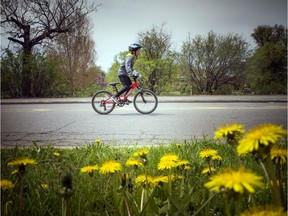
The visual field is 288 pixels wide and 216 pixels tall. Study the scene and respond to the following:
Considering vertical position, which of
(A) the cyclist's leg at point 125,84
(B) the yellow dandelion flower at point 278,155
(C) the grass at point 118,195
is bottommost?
(C) the grass at point 118,195

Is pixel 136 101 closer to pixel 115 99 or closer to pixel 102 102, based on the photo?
pixel 115 99

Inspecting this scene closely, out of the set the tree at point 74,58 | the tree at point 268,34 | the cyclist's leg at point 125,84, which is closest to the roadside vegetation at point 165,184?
the cyclist's leg at point 125,84

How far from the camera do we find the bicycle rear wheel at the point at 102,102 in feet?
23.4

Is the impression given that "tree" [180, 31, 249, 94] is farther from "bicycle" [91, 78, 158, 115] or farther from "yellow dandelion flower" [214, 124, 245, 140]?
"yellow dandelion flower" [214, 124, 245, 140]

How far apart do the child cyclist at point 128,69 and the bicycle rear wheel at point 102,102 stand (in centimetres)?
15

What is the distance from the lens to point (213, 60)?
14.7 metres

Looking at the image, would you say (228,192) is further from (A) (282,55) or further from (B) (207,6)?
(A) (282,55)

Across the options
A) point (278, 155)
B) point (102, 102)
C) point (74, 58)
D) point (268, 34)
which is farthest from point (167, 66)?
point (278, 155)

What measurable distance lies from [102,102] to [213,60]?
30.7 feet

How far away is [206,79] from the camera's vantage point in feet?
50.0

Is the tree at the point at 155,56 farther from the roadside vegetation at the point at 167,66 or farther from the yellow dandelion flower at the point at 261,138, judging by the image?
the yellow dandelion flower at the point at 261,138

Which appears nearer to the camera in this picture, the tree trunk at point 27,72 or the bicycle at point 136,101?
the bicycle at point 136,101

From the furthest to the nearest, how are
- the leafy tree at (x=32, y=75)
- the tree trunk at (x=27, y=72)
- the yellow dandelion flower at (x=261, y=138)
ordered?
the leafy tree at (x=32, y=75) → the tree trunk at (x=27, y=72) → the yellow dandelion flower at (x=261, y=138)

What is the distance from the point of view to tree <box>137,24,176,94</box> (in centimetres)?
1379
